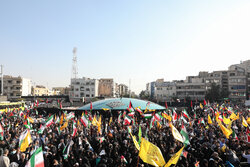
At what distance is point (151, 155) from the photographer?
21.7 feet

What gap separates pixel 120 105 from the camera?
37562 mm

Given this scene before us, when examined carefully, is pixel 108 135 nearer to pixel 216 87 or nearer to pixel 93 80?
pixel 216 87

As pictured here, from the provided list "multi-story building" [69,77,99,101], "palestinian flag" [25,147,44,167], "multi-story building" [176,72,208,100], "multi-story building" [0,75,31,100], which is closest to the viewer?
"palestinian flag" [25,147,44,167]

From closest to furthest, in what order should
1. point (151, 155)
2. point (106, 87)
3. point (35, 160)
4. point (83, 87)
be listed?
point (35, 160) < point (151, 155) < point (83, 87) < point (106, 87)

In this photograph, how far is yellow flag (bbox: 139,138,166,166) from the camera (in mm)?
6500

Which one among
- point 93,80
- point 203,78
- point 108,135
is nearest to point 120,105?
point 108,135

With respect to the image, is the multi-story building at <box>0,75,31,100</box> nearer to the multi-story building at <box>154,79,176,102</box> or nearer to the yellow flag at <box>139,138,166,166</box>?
the multi-story building at <box>154,79,176,102</box>

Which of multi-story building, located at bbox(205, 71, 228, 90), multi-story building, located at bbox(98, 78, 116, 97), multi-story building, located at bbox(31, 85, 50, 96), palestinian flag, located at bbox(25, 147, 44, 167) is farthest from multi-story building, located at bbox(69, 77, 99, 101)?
palestinian flag, located at bbox(25, 147, 44, 167)

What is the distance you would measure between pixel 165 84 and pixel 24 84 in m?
62.4

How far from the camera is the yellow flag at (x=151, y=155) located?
6500 millimetres

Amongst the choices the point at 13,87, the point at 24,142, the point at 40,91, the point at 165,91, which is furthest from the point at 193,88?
the point at 40,91

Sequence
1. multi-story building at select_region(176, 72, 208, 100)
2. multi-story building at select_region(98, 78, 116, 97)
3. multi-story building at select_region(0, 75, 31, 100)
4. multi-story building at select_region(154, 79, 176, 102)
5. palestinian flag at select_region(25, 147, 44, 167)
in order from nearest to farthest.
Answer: palestinian flag at select_region(25, 147, 44, 167), multi-story building at select_region(176, 72, 208, 100), multi-story building at select_region(0, 75, 31, 100), multi-story building at select_region(154, 79, 176, 102), multi-story building at select_region(98, 78, 116, 97)

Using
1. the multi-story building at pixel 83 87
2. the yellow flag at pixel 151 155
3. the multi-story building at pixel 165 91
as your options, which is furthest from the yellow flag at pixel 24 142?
the multi-story building at pixel 83 87

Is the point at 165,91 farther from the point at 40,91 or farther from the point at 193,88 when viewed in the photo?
the point at 40,91
